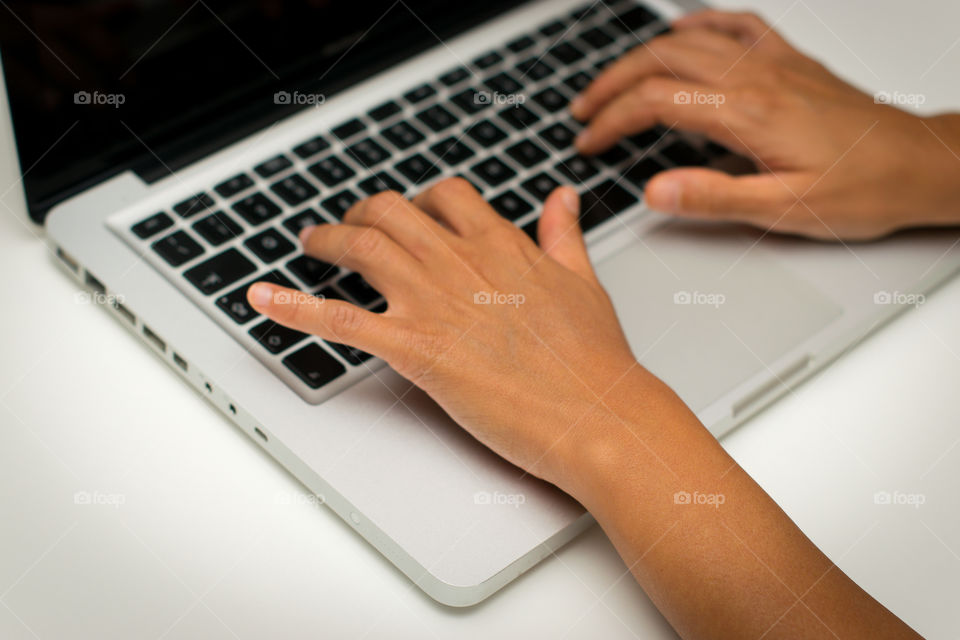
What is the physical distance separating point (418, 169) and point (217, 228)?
0.21m

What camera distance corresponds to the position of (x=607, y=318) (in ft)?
2.90

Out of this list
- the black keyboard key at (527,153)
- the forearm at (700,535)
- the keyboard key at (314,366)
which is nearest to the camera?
the forearm at (700,535)

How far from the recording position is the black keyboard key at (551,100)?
112 cm

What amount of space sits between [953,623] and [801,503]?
0.14 meters

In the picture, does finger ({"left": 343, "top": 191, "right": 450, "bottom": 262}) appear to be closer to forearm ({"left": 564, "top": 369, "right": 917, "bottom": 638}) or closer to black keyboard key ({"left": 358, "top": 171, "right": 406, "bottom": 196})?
black keyboard key ({"left": 358, "top": 171, "right": 406, "bottom": 196})

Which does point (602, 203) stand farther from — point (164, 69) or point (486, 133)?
point (164, 69)

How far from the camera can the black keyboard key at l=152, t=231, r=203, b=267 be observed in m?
0.90

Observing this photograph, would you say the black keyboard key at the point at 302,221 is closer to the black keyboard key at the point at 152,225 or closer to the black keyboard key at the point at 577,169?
the black keyboard key at the point at 152,225

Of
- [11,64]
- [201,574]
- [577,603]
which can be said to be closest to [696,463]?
[577,603]

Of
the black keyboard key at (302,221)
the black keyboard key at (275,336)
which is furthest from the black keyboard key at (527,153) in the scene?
the black keyboard key at (275,336)

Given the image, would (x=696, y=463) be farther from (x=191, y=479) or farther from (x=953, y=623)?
(x=191, y=479)

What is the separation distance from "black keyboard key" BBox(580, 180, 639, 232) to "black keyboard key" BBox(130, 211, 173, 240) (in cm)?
38

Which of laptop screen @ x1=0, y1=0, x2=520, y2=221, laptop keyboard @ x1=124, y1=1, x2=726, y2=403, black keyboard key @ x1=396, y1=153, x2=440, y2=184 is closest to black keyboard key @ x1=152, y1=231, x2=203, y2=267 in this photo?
laptop keyboard @ x1=124, y1=1, x2=726, y2=403

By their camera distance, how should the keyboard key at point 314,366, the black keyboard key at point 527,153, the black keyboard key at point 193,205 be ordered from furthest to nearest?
the black keyboard key at point 527,153 → the black keyboard key at point 193,205 → the keyboard key at point 314,366
